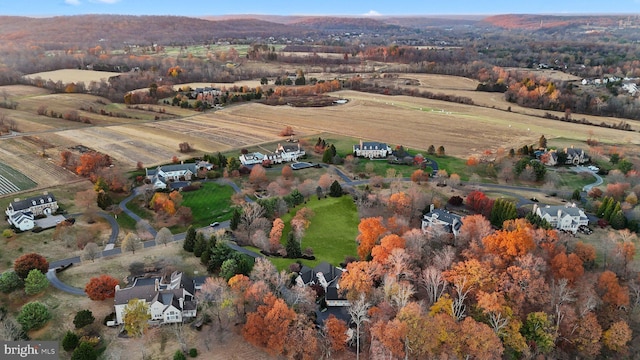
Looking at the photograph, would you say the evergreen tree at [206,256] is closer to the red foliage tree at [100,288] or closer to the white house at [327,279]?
the red foliage tree at [100,288]

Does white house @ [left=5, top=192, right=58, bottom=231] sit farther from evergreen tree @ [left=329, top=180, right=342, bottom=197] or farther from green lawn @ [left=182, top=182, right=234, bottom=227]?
evergreen tree @ [left=329, top=180, right=342, bottom=197]

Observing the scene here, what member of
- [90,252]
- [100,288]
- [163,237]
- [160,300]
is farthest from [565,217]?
[90,252]

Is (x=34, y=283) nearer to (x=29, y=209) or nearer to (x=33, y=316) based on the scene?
(x=33, y=316)

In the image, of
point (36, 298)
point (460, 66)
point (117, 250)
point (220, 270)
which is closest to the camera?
point (36, 298)

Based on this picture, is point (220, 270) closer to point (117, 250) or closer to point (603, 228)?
point (117, 250)

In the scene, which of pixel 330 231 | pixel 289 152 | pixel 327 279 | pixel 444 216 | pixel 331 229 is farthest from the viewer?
pixel 289 152

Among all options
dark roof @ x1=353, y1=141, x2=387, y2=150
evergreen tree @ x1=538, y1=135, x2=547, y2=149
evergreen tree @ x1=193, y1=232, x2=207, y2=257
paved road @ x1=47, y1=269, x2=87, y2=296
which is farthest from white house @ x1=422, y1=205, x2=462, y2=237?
evergreen tree @ x1=538, y1=135, x2=547, y2=149

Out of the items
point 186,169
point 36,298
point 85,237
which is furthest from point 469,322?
point 186,169
